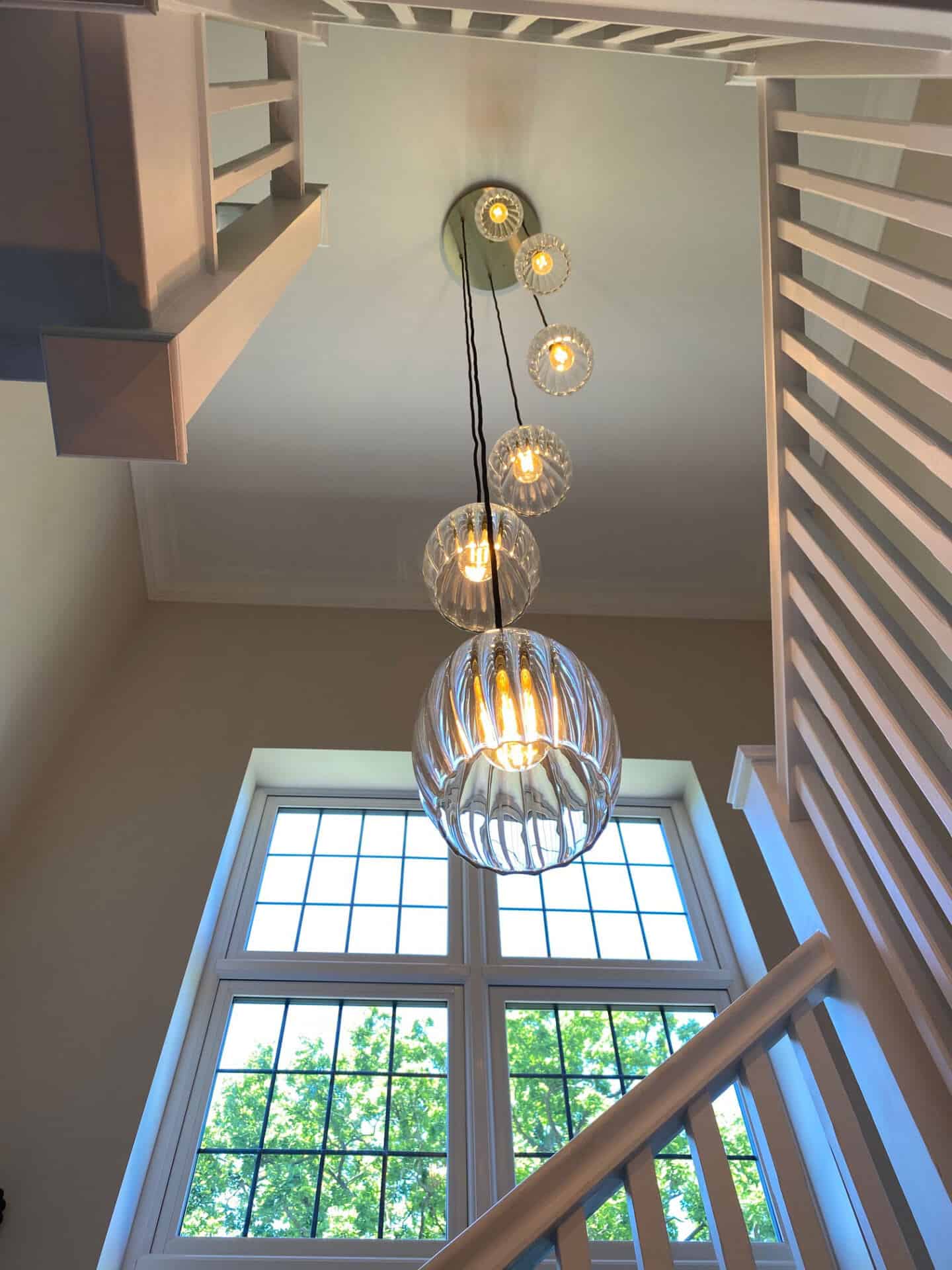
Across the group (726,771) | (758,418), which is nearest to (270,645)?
(726,771)

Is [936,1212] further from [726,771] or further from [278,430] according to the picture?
[278,430]

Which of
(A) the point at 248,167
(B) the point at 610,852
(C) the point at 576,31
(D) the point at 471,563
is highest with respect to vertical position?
(B) the point at 610,852

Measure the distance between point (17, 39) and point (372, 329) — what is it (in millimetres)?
2638

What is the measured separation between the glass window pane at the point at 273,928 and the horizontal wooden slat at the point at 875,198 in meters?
3.07

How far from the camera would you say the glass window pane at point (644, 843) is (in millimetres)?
3863

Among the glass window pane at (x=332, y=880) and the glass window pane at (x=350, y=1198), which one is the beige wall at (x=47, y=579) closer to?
the glass window pane at (x=332, y=880)

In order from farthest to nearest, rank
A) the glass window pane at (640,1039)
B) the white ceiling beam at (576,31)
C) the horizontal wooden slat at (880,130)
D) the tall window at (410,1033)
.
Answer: the glass window pane at (640,1039) → the tall window at (410,1033) → the white ceiling beam at (576,31) → the horizontal wooden slat at (880,130)

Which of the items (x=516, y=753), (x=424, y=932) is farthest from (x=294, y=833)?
(x=516, y=753)

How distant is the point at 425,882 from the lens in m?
3.68

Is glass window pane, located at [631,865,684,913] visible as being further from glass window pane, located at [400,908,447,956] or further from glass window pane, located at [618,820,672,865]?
glass window pane, located at [400,908,447,956]

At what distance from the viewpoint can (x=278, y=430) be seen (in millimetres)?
4141

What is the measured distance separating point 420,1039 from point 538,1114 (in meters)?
0.49

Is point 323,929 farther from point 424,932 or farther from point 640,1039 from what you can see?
point 640,1039

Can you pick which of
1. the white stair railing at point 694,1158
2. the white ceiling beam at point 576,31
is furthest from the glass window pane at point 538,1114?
the white ceiling beam at point 576,31
